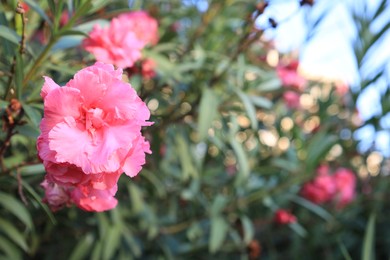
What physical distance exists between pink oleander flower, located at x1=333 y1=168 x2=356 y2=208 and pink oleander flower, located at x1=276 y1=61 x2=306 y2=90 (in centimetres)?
39

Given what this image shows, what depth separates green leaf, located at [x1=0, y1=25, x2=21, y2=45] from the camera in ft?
2.70

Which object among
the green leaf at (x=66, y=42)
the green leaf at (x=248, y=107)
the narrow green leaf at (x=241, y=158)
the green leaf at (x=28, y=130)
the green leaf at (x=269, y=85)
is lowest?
the narrow green leaf at (x=241, y=158)

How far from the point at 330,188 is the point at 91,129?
135cm

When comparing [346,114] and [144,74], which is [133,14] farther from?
[346,114]

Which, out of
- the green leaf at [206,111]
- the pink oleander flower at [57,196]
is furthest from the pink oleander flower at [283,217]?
the pink oleander flower at [57,196]

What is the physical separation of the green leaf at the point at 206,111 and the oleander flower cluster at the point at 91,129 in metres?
0.62

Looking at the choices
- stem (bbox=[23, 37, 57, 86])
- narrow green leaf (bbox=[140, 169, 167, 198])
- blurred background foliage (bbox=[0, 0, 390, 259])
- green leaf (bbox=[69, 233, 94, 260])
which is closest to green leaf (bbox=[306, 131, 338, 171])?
blurred background foliage (bbox=[0, 0, 390, 259])

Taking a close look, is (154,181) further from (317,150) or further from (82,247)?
(317,150)

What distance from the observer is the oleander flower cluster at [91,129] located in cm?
63

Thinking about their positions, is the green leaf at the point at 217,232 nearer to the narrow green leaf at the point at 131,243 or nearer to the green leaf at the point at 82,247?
the narrow green leaf at the point at 131,243

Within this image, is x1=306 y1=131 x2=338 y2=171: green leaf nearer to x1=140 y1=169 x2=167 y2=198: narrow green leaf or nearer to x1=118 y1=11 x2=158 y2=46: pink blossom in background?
x1=140 y1=169 x2=167 y2=198: narrow green leaf

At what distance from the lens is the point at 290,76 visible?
1753 millimetres

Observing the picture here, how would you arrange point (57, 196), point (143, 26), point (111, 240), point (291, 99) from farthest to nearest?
point (291, 99) < point (111, 240) < point (143, 26) < point (57, 196)

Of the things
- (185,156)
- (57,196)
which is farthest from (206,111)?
(57,196)
